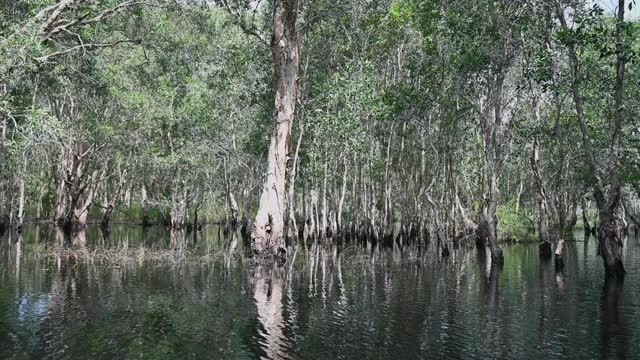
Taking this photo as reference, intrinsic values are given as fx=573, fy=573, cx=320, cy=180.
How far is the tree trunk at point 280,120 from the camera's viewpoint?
24.6 metres

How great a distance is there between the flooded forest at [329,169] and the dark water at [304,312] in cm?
10

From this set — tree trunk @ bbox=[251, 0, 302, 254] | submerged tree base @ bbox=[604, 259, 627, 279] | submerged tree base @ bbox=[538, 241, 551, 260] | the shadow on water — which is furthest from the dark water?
submerged tree base @ bbox=[538, 241, 551, 260]

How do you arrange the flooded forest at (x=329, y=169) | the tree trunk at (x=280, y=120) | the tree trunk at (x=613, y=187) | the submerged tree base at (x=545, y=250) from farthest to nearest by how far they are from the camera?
1. the submerged tree base at (x=545, y=250)
2. the tree trunk at (x=280, y=120)
3. the tree trunk at (x=613, y=187)
4. the flooded forest at (x=329, y=169)

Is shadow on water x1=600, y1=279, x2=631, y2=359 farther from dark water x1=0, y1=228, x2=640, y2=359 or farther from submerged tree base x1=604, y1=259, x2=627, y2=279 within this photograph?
submerged tree base x1=604, y1=259, x2=627, y2=279

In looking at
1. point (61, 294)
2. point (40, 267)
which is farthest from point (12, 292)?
point (40, 267)

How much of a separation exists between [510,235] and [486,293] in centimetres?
2865

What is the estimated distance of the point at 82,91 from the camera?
45719mm

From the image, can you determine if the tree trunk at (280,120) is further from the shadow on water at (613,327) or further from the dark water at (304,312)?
the shadow on water at (613,327)

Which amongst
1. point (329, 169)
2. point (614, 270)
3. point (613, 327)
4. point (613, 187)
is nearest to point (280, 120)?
point (613, 187)

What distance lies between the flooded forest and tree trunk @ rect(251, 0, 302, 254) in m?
0.09

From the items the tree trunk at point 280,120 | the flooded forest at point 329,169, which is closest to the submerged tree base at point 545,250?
the flooded forest at point 329,169

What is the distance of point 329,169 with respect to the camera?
47.3 meters

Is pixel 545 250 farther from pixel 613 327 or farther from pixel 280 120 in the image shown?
pixel 613 327

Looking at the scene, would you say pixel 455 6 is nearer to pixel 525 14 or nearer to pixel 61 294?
pixel 525 14
